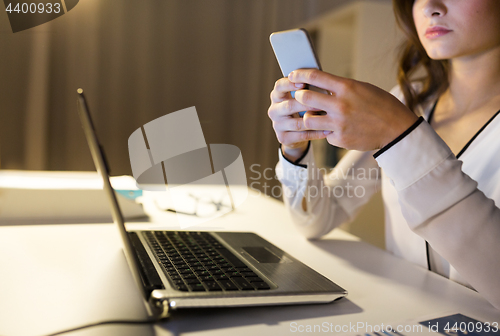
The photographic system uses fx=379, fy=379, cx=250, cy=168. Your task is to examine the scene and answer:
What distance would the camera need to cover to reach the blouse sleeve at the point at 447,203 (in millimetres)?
435

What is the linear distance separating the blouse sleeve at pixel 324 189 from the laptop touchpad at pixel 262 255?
179 millimetres

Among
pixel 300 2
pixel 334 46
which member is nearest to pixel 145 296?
pixel 300 2

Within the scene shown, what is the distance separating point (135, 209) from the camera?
854mm

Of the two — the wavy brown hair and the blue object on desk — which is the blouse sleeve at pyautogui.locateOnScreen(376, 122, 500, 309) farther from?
the blue object on desk

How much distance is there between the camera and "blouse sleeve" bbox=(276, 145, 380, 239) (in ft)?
2.40

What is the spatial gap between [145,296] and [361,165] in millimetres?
646

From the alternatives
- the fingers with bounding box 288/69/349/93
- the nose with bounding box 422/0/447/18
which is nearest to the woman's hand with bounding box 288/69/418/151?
the fingers with bounding box 288/69/349/93

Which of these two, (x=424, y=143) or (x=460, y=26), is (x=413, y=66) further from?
(x=424, y=143)

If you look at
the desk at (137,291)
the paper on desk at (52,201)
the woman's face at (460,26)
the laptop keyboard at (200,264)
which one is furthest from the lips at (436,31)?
the paper on desk at (52,201)

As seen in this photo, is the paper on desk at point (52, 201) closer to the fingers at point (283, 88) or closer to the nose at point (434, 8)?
the fingers at point (283, 88)

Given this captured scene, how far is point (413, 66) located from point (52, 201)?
87 cm

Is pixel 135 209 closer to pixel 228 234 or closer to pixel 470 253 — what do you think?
pixel 228 234

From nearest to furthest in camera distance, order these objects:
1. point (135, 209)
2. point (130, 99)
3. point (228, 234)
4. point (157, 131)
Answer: point (228, 234), point (135, 209), point (157, 131), point (130, 99)

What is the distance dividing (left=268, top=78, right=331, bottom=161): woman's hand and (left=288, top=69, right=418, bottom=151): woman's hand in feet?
0.18
